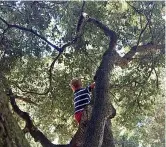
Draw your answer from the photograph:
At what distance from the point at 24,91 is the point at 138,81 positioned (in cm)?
350

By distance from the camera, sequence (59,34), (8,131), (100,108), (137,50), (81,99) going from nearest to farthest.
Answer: (8,131)
(100,108)
(81,99)
(137,50)
(59,34)

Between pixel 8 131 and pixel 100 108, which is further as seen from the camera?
pixel 100 108

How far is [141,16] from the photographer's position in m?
10.5

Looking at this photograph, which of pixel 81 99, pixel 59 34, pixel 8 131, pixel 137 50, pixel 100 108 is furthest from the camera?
pixel 59 34

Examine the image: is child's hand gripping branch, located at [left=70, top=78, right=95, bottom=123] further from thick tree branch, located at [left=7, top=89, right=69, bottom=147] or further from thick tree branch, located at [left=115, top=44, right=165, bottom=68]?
thick tree branch, located at [left=115, top=44, right=165, bottom=68]

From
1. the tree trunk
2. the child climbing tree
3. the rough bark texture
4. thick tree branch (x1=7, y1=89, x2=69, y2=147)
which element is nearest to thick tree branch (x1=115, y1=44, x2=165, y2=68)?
the child climbing tree

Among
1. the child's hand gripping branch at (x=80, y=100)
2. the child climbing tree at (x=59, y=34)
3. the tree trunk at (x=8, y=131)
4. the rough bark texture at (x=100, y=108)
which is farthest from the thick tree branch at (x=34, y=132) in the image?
the tree trunk at (x=8, y=131)

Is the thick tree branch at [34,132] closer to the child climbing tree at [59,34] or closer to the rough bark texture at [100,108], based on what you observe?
the child climbing tree at [59,34]

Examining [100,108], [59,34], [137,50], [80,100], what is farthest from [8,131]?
[137,50]

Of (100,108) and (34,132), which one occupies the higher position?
(34,132)

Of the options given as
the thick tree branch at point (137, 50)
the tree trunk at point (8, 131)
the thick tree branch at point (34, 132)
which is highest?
the thick tree branch at point (137, 50)

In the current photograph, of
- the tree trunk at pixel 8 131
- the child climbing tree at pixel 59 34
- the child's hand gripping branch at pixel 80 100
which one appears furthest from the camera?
the child climbing tree at pixel 59 34

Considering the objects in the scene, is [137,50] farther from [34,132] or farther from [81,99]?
[34,132]

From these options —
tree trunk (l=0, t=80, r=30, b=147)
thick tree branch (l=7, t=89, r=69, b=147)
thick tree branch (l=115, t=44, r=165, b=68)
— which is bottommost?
tree trunk (l=0, t=80, r=30, b=147)
